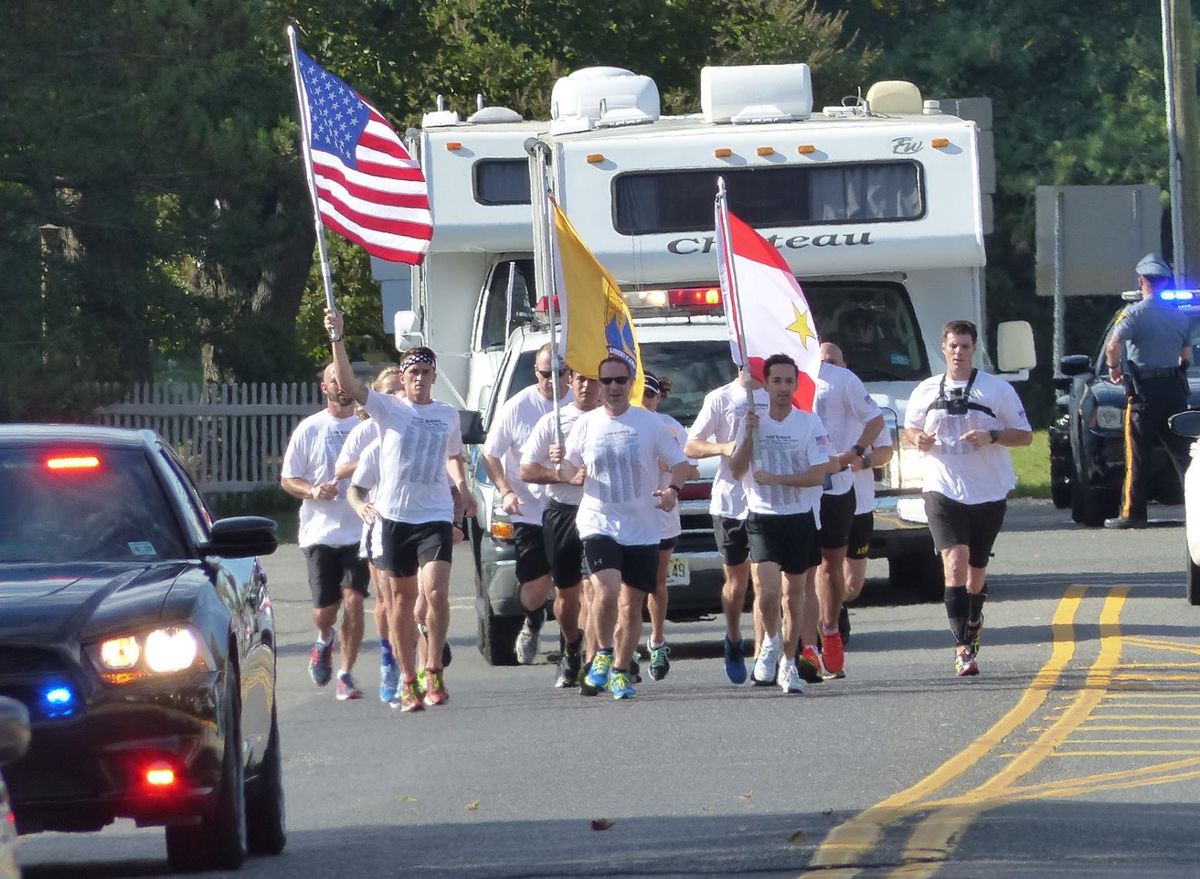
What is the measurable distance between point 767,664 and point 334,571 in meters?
2.54

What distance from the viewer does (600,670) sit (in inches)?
519

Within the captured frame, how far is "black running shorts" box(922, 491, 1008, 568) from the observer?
13.4 metres

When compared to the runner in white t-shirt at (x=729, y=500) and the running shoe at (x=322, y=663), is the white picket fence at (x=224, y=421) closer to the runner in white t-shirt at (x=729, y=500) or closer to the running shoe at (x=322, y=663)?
the running shoe at (x=322, y=663)

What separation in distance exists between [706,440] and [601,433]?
0.75m

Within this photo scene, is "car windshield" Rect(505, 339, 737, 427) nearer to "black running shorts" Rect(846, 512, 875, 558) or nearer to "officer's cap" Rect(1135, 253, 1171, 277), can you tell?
"black running shorts" Rect(846, 512, 875, 558)

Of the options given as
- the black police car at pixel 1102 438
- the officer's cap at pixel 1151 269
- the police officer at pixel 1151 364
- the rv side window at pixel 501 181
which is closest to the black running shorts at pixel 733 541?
the rv side window at pixel 501 181

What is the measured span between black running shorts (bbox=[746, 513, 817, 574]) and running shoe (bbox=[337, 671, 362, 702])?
235 cm

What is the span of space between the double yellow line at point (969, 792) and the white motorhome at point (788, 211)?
4236 millimetres

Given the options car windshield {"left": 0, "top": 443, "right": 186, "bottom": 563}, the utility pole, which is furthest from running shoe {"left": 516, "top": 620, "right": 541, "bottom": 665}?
the utility pole

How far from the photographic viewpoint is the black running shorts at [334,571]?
46.8 feet

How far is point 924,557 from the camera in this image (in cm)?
1744

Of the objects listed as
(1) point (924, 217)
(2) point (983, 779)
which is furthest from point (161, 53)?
(2) point (983, 779)

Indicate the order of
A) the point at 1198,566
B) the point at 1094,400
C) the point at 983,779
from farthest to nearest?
the point at 1094,400 → the point at 1198,566 → the point at 983,779

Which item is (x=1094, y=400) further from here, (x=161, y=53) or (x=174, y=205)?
(x=174, y=205)
